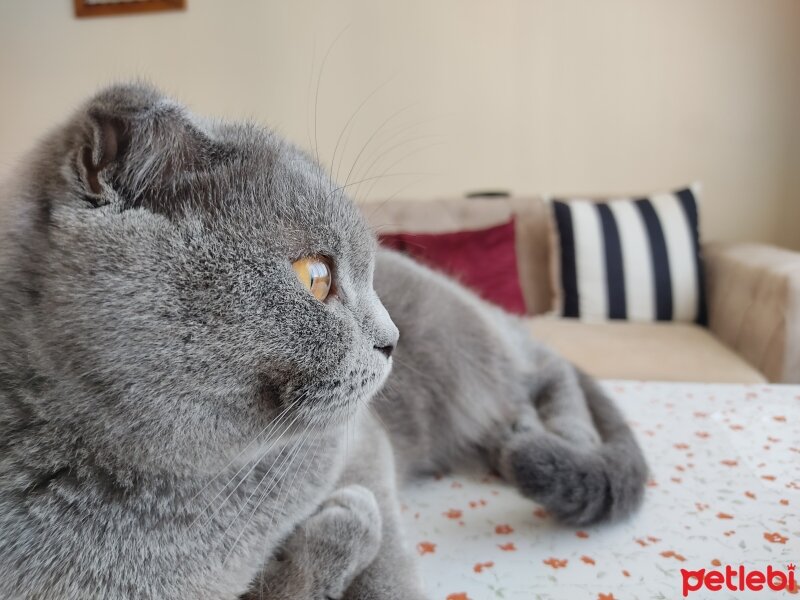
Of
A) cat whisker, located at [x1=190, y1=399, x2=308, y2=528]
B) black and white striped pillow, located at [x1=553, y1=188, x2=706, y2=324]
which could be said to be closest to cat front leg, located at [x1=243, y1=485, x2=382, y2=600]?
cat whisker, located at [x1=190, y1=399, x2=308, y2=528]

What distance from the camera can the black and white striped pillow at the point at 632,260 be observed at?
2.23 metres

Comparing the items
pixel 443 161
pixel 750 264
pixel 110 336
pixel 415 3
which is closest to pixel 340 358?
pixel 110 336

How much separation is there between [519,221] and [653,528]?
1871 millimetres

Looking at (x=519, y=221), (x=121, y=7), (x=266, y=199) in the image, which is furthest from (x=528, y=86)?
(x=266, y=199)

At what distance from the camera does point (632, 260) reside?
88.8 inches

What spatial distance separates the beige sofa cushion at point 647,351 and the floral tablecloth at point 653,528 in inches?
26.4

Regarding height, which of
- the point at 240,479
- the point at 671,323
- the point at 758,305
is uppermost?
the point at 240,479

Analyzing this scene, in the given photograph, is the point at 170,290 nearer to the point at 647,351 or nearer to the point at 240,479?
the point at 240,479

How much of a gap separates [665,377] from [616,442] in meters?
0.88

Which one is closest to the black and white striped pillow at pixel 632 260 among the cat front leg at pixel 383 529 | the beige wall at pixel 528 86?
the beige wall at pixel 528 86

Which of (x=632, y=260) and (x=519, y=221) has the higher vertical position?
(x=519, y=221)

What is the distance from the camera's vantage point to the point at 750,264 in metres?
2.02

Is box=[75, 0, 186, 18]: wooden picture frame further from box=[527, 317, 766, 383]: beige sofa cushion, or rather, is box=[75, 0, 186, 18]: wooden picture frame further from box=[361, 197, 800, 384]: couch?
box=[527, 317, 766, 383]: beige sofa cushion

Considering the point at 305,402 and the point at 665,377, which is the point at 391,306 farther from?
the point at 665,377
